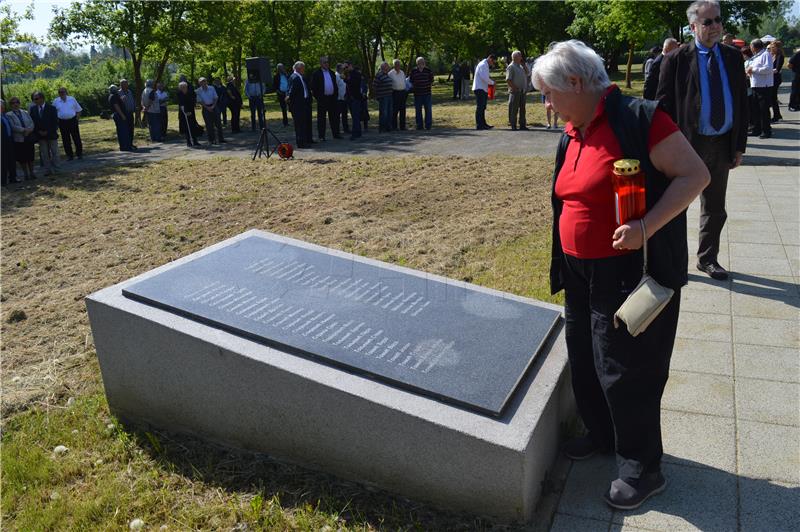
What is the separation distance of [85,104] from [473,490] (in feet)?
128

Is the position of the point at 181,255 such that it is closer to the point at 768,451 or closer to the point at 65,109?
the point at 768,451

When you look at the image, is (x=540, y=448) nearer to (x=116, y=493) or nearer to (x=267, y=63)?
(x=116, y=493)

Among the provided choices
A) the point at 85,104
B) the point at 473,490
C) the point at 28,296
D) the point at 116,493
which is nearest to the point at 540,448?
the point at 473,490

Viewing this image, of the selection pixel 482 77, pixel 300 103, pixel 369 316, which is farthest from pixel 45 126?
pixel 369 316

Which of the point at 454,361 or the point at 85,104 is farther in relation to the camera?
the point at 85,104

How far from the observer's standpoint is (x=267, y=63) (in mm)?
14805

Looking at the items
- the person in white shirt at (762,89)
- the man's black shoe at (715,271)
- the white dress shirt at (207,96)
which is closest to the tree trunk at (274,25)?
the white dress shirt at (207,96)

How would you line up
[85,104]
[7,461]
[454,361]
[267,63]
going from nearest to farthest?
1. [454,361]
2. [7,461]
3. [267,63]
4. [85,104]

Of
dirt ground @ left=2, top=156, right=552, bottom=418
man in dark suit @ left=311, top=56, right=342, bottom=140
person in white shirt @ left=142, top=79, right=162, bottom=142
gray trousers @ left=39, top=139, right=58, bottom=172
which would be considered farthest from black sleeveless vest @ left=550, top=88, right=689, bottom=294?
person in white shirt @ left=142, top=79, right=162, bottom=142

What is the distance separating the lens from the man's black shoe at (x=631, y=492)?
2.87 metres

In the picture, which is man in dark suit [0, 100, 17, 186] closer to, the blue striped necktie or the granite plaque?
the granite plaque

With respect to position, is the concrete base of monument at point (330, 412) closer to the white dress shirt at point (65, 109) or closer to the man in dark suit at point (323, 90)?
the man in dark suit at point (323, 90)

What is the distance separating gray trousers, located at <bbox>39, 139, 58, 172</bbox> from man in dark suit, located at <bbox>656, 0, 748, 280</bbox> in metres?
13.0

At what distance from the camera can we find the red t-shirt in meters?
2.57
